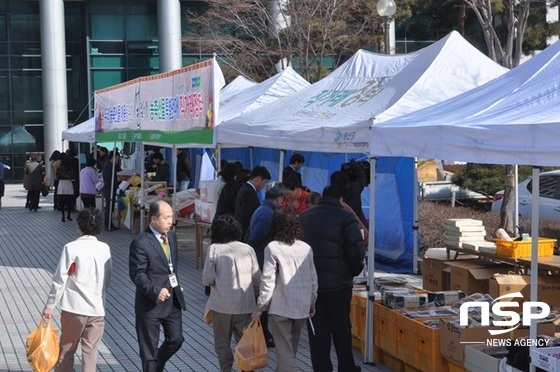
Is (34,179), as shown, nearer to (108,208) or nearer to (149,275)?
(108,208)

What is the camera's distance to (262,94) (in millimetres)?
16234

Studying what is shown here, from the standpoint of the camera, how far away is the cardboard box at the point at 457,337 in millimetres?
7418

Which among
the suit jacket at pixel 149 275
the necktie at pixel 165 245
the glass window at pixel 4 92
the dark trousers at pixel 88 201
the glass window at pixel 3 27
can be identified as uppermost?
the glass window at pixel 3 27

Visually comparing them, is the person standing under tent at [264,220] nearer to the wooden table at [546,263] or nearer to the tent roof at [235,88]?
the wooden table at [546,263]

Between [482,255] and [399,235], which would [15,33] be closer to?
[399,235]

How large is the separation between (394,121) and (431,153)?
126 centimetres

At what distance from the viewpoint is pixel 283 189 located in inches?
355

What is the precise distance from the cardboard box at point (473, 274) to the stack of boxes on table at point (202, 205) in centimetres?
452

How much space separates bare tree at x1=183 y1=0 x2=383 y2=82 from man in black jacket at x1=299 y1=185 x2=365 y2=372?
63.3ft

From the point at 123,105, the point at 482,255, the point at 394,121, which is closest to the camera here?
the point at 394,121

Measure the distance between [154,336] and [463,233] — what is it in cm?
548

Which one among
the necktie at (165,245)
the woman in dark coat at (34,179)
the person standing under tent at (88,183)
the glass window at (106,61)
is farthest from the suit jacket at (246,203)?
the glass window at (106,61)

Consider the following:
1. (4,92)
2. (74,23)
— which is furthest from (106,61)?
(4,92)

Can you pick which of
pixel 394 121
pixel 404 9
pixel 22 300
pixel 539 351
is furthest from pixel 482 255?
pixel 404 9
